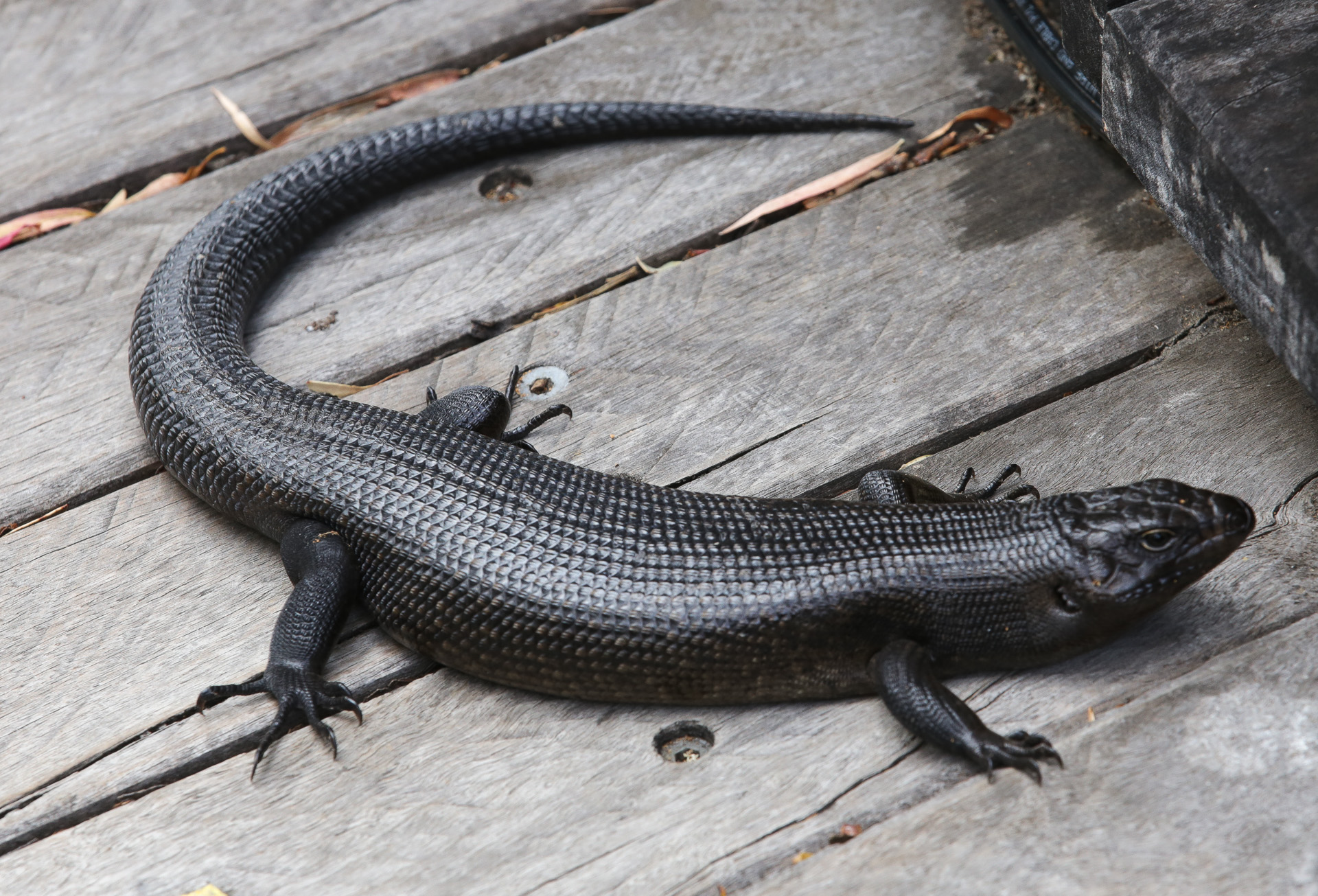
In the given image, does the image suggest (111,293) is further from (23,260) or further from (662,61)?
(662,61)

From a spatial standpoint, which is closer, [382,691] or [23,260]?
[382,691]

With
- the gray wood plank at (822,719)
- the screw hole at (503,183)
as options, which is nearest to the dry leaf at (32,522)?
the gray wood plank at (822,719)

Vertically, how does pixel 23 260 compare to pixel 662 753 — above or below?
above

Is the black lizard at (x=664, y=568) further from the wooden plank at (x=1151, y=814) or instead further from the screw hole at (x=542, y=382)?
the screw hole at (x=542, y=382)

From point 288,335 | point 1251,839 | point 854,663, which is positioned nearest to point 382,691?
point 854,663

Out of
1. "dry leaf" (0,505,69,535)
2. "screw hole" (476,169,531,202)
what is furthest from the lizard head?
"dry leaf" (0,505,69,535)

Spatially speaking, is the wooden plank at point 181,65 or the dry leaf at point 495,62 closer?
the wooden plank at point 181,65

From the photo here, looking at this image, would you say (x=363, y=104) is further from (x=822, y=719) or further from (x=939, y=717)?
(x=939, y=717)
